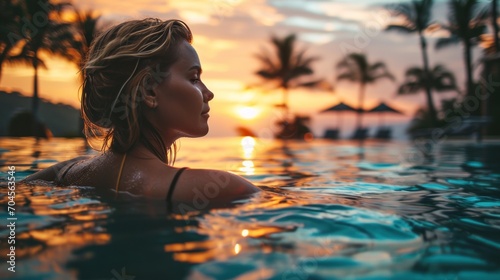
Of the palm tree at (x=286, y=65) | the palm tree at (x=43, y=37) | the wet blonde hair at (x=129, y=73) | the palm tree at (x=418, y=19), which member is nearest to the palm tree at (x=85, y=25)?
the palm tree at (x=43, y=37)

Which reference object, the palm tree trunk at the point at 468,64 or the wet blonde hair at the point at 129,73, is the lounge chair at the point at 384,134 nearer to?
the palm tree trunk at the point at 468,64

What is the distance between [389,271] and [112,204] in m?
1.51

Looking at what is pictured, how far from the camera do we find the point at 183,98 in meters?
2.36

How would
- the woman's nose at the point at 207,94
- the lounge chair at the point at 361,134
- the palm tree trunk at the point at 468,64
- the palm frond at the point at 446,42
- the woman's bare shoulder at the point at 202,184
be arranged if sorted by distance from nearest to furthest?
the woman's bare shoulder at the point at 202,184
the woman's nose at the point at 207,94
the palm tree trunk at the point at 468,64
the lounge chair at the point at 361,134
the palm frond at the point at 446,42

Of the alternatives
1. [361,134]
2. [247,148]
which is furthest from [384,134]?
[247,148]

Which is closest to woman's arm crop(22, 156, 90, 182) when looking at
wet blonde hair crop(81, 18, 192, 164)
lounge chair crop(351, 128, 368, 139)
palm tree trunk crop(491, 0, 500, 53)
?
wet blonde hair crop(81, 18, 192, 164)

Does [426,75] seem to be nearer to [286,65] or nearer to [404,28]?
[404,28]

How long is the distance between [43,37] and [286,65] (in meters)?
19.5

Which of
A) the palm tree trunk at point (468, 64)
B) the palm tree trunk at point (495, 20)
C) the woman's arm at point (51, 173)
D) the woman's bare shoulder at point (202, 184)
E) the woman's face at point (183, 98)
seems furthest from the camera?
the palm tree trunk at point (468, 64)

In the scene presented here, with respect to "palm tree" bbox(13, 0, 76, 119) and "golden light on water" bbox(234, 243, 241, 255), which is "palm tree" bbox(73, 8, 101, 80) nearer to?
"palm tree" bbox(13, 0, 76, 119)

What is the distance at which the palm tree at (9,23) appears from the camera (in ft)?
81.9

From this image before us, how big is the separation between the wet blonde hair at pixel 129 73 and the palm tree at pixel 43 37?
84.2 feet

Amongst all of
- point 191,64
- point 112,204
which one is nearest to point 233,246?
point 112,204

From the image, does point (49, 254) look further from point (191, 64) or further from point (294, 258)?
point (191, 64)
